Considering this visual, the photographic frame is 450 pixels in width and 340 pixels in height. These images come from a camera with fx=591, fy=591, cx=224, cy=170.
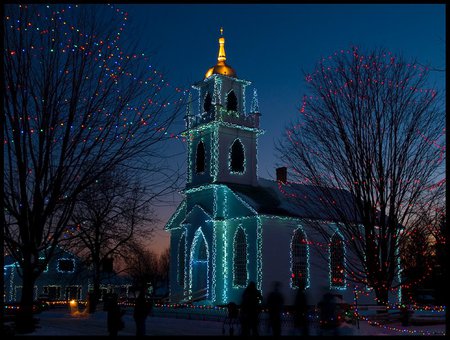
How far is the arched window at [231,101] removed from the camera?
40.8 metres

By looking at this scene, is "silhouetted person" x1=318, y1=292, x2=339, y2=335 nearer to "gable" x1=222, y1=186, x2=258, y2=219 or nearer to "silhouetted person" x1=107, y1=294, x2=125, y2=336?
"silhouetted person" x1=107, y1=294, x2=125, y2=336

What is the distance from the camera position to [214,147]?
3934cm

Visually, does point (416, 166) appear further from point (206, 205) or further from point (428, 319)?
point (206, 205)

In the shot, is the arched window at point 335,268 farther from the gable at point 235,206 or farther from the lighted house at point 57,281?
the lighted house at point 57,281

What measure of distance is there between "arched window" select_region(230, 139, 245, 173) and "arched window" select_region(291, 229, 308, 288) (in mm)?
6028

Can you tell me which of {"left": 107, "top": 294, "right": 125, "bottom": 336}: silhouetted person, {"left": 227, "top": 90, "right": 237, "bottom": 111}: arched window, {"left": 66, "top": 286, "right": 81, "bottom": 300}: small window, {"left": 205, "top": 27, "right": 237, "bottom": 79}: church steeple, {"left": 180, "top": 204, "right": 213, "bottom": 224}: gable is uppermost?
{"left": 205, "top": 27, "right": 237, "bottom": 79}: church steeple

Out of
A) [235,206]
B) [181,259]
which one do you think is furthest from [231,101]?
[181,259]

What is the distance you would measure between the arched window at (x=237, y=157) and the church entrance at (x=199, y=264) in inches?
199

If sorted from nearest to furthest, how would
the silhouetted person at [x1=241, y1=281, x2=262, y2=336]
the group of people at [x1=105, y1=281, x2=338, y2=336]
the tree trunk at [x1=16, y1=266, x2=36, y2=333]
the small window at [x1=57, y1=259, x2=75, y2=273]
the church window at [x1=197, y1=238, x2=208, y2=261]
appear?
the group of people at [x1=105, y1=281, x2=338, y2=336] < the silhouetted person at [x1=241, y1=281, x2=262, y2=336] < the tree trunk at [x1=16, y1=266, x2=36, y2=333] < the church window at [x1=197, y1=238, x2=208, y2=261] < the small window at [x1=57, y1=259, x2=75, y2=273]

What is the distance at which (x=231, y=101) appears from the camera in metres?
40.9

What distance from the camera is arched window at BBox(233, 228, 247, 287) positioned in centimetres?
3669

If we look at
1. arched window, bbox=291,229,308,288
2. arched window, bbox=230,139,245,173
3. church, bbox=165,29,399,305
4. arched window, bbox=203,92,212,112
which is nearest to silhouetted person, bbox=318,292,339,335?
church, bbox=165,29,399,305

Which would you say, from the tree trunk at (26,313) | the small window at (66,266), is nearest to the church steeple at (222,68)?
the tree trunk at (26,313)

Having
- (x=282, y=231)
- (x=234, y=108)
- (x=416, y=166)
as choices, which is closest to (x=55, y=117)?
(x=416, y=166)
